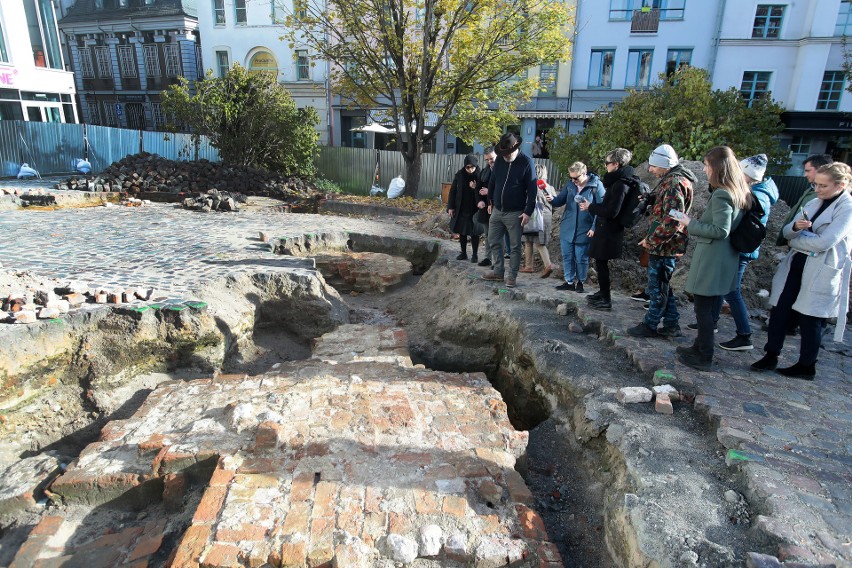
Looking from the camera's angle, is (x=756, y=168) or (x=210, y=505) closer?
(x=210, y=505)

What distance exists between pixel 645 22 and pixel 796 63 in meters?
6.29

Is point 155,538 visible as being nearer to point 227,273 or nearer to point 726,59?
point 227,273

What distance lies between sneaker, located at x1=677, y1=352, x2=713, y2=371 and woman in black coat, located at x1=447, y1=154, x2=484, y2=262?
12.5ft

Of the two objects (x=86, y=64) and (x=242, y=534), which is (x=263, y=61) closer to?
(x=86, y=64)

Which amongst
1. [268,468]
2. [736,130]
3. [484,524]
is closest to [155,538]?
[268,468]

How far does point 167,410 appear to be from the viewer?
368cm

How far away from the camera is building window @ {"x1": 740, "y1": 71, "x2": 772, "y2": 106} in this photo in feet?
69.0

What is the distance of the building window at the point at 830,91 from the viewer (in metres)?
20.1

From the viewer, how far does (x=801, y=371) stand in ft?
12.8

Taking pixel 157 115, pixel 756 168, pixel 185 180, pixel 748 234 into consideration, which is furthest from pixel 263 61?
pixel 748 234

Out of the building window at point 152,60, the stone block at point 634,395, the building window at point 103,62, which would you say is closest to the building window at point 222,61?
the building window at point 152,60

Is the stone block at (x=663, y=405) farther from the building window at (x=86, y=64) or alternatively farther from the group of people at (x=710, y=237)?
the building window at (x=86, y=64)

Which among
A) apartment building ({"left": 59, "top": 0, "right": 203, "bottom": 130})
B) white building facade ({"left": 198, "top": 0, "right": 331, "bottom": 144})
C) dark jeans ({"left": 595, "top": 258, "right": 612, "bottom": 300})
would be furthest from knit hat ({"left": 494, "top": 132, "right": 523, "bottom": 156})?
apartment building ({"left": 59, "top": 0, "right": 203, "bottom": 130})

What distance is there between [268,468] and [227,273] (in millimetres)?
3733
